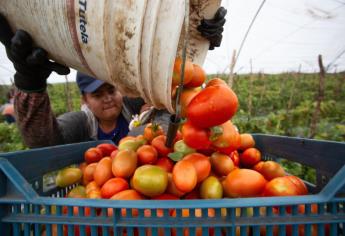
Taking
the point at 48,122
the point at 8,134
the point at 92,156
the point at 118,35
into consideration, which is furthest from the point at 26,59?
the point at 8,134

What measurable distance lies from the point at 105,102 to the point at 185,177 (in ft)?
4.79

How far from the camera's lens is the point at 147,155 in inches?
41.2

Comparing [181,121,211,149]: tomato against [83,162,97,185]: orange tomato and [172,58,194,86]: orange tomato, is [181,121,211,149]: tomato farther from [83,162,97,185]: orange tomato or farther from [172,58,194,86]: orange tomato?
[83,162,97,185]: orange tomato

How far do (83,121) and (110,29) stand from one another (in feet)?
5.32

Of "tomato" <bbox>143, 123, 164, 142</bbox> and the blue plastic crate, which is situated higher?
"tomato" <bbox>143, 123, 164, 142</bbox>

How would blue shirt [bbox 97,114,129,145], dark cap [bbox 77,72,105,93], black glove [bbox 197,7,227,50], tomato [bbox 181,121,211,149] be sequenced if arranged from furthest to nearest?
blue shirt [bbox 97,114,129,145], dark cap [bbox 77,72,105,93], black glove [bbox 197,7,227,50], tomato [bbox 181,121,211,149]

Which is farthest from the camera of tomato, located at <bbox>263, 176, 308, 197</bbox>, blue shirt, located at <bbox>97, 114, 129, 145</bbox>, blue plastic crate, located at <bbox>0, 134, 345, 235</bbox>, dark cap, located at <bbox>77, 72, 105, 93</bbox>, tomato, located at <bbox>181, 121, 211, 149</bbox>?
blue shirt, located at <bbox>97, 114, 129, 145</bbox>

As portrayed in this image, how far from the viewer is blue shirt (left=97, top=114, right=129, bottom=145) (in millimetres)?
2303

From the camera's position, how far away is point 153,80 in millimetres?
764

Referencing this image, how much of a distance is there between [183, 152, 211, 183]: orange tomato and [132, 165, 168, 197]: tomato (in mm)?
96

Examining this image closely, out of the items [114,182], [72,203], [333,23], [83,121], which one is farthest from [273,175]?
[333,23]

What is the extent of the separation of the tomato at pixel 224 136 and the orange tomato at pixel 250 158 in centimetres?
23

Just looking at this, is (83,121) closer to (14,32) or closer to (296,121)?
(14,32)

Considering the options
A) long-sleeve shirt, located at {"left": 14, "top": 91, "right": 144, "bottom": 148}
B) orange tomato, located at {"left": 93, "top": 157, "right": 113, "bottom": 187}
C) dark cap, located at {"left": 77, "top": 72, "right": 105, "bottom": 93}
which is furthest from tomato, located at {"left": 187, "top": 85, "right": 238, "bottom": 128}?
dark cap, located at {"left": 77, "top": 72, "right": 105, "bottom": 93}
